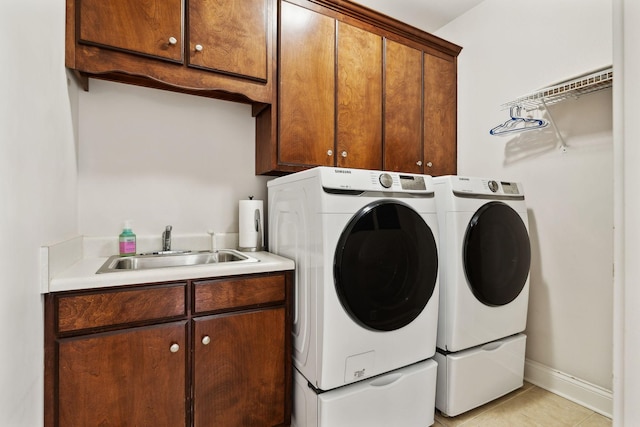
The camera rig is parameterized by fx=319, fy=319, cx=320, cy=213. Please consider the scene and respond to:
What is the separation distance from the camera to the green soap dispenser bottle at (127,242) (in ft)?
5.61

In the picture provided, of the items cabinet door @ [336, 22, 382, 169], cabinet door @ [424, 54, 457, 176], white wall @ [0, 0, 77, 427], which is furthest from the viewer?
cabinet door @ [424, 54, 457, 176]

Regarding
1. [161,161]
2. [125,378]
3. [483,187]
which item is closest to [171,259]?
[161,161]

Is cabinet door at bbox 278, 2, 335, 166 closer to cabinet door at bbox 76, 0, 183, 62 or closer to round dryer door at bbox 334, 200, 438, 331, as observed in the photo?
cabinet door at bbox 76, 0, 183, 62

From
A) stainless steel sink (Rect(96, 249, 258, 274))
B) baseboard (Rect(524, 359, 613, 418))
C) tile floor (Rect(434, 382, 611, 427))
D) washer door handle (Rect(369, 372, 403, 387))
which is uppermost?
stainless steel sink (Rect(96, 249, 258, 274))

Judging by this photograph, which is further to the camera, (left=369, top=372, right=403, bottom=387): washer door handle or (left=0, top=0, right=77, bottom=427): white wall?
(left=369, top=372, right=403, bottom=387): washer door handle

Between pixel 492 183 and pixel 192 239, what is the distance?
71.7 inches

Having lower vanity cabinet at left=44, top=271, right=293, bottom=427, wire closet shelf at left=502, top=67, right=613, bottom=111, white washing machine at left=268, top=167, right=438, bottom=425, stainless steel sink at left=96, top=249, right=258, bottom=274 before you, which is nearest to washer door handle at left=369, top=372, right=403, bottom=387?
white washing machine at left=268, top=167, right=438, bottom=425

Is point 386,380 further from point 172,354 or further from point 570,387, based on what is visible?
point 570,387

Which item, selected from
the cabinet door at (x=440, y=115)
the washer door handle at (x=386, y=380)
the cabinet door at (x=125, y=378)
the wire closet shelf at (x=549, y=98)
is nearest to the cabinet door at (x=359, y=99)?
the cabinet door at (x=440, y=115)

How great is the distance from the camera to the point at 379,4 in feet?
7.72

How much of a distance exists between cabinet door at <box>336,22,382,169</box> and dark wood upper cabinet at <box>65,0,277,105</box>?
1.60 feet

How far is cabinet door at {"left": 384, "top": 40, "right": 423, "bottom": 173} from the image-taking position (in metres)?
2.25

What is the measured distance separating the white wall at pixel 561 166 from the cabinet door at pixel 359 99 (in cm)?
88

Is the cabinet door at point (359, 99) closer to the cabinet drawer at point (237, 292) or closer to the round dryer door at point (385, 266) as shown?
the round dryer door at point (385, 266)
